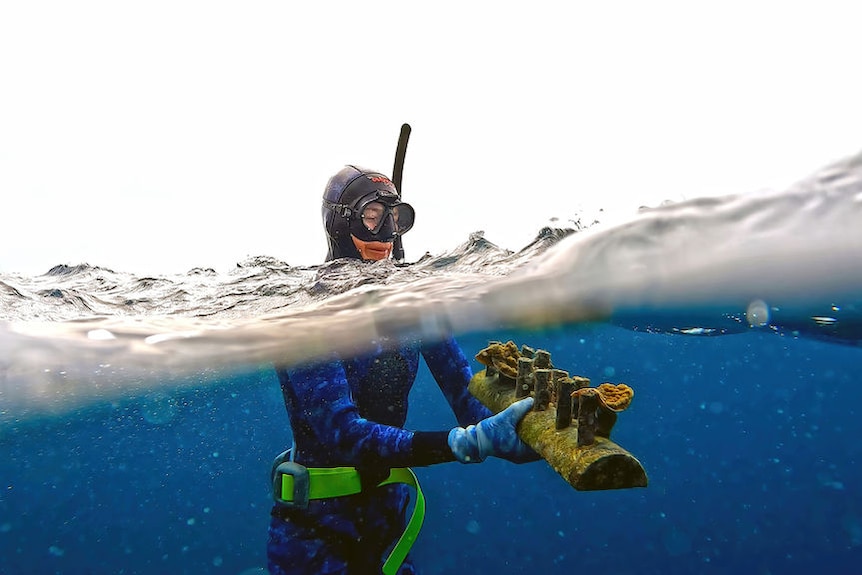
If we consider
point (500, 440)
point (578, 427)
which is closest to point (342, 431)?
point (500, 440)

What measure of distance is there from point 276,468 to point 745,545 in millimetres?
69483

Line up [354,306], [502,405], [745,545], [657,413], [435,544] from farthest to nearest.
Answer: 1. [657,413]
2. [745,545]
3. [435,544]
4. [354,306]
5. [502,405]

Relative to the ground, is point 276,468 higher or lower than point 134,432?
higher

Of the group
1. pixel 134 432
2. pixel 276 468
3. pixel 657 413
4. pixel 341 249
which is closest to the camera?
pixel 276 468

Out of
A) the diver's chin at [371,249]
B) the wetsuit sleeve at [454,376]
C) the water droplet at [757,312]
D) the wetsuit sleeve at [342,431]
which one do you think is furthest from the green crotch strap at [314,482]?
the water droplet at [757,312]

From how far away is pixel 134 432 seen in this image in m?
40.7

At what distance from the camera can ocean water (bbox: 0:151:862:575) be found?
7117 millimetres

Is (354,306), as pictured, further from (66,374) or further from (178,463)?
(178,463)

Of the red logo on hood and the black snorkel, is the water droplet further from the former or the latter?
the red logo on hood

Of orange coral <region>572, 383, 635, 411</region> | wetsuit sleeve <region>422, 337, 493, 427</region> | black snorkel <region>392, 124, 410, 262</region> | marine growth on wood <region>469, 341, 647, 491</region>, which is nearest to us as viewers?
marine growth on wood <region>469, 341, 647, 491</region>

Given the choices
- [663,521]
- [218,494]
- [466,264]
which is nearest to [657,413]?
[663,521]

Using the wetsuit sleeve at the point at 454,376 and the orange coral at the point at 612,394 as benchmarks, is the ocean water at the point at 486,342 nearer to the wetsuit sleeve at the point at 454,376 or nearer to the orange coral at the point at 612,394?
the wetsuit sleeve at the point at 454,376

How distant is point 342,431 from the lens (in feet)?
13.0

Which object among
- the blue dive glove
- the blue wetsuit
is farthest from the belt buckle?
the blue dive glove
